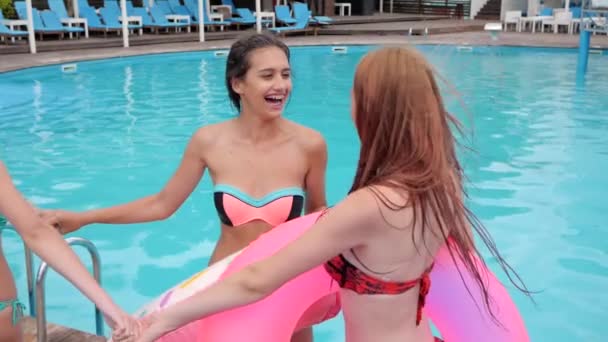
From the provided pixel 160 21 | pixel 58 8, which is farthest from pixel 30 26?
pixel 160 21

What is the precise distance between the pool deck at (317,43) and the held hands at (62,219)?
34.4 feet

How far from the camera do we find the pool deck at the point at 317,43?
13047 mm

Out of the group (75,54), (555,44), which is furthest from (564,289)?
(555,44)

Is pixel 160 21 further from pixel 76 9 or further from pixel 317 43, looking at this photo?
pixel 317 43

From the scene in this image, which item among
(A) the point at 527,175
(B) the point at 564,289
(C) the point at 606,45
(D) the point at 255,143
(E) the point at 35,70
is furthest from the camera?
(C) the point at 606,45

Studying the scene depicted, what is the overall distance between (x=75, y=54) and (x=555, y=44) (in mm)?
10555

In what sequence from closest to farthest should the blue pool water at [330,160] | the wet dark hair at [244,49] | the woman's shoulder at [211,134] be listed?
the wet dark hair at [244,49], the woman's shoulder at [211,134], the blue pool water at [330,160]

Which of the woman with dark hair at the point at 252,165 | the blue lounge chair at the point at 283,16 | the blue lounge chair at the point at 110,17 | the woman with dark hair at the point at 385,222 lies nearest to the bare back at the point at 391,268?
the woman with dark hair at the point at 385,222

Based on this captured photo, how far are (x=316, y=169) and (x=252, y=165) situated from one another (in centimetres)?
20

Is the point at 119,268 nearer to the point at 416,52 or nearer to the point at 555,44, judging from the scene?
the point at 416,52

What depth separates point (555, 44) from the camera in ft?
55.1

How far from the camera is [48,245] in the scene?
171 centimetres

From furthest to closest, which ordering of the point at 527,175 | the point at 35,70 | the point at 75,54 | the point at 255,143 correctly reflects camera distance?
the point at 75,54 < the point at 35,70 < the point at 527,175 < the point at 255,143

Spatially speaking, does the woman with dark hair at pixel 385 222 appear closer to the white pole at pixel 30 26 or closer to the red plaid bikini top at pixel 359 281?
the red plaid bikini top at pixel 359 281
